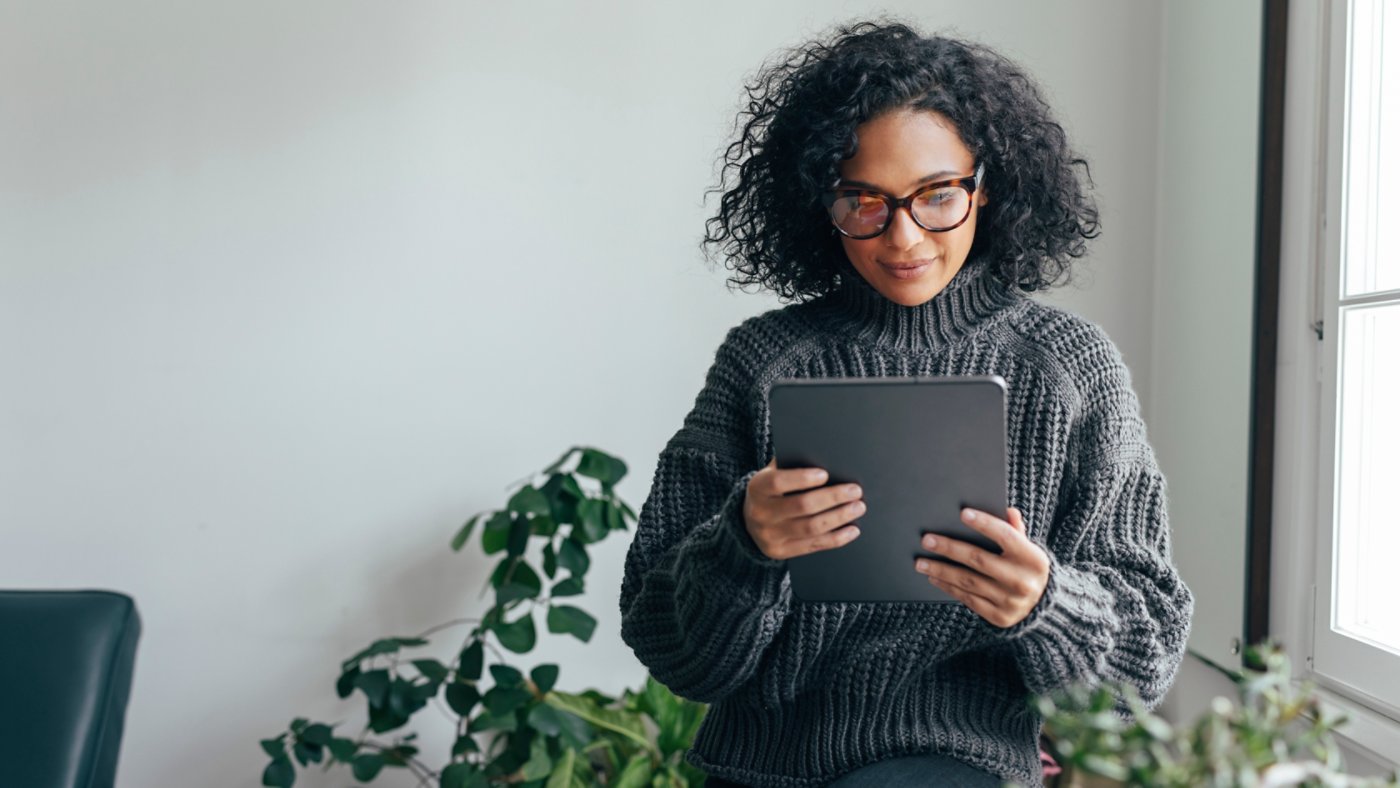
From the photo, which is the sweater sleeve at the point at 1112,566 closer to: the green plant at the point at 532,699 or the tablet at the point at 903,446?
the tablet at the point at 903,446

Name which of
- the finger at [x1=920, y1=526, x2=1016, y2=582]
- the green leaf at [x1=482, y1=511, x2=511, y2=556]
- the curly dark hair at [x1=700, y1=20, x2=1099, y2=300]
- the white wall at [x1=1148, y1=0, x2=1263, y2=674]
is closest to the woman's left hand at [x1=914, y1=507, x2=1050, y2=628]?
the finger at [x1=920, y1=526, x2=1016, y2=582]

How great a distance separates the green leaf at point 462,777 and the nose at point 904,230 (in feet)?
3.99

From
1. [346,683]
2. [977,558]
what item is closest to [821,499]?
[977,558]

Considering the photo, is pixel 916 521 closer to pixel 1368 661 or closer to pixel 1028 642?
pixel 1028 642

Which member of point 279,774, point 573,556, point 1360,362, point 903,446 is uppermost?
point 1360,362

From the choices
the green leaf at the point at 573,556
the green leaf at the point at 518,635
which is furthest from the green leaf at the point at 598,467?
the green leaf at the point at 518,635

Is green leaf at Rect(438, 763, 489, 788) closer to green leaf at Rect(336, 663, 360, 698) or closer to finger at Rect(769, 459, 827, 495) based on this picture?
green leaf at Rect(336, 663, 360, 698)

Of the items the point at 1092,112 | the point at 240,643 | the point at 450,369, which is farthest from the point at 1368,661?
the point at 240,643

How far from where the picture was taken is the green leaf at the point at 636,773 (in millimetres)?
1854

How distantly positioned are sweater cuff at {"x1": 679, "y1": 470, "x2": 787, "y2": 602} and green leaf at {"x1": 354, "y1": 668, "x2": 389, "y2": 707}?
3.38 feet

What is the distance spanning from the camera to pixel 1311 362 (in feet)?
5.19

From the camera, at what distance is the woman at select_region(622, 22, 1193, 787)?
41.3 inches

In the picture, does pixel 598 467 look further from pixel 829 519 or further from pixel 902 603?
pixel 829 519

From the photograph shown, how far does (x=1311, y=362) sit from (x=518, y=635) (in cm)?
121
